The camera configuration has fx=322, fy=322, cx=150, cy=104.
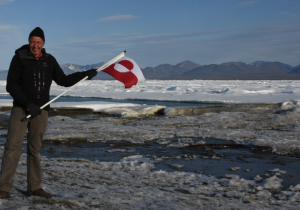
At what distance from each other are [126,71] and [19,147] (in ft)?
8.36

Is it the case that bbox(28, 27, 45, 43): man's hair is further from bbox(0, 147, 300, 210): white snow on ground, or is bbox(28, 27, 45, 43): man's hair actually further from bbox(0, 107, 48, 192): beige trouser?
bbox(0, 147, 300, 210): white snow on ground

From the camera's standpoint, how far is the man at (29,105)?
3295 millimetres

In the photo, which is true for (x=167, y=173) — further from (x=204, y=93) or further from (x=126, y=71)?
(x=204, y=93)

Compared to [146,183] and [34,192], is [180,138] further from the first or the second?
[34,192]

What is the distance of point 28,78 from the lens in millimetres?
3379

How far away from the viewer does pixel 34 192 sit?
3404mm

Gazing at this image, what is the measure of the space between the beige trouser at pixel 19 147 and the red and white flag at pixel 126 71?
201 cm

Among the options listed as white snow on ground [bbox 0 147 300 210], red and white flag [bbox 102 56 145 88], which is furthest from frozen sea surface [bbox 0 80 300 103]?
white snow on ground [bbox 0 147 300 210]

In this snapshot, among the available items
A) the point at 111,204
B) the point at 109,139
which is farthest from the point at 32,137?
the point at 109,139

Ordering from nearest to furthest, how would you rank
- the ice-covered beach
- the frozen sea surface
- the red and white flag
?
the ice-covered beach, the red and white flag, the frozen sea surface

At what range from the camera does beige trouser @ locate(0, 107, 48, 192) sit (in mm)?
3291

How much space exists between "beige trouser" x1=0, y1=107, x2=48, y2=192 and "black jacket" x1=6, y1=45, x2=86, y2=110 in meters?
0.14

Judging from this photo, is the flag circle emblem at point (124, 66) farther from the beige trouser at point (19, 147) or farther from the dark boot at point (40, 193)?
the dark boot at point (40, 193)

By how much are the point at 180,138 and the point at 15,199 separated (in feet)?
16.5
